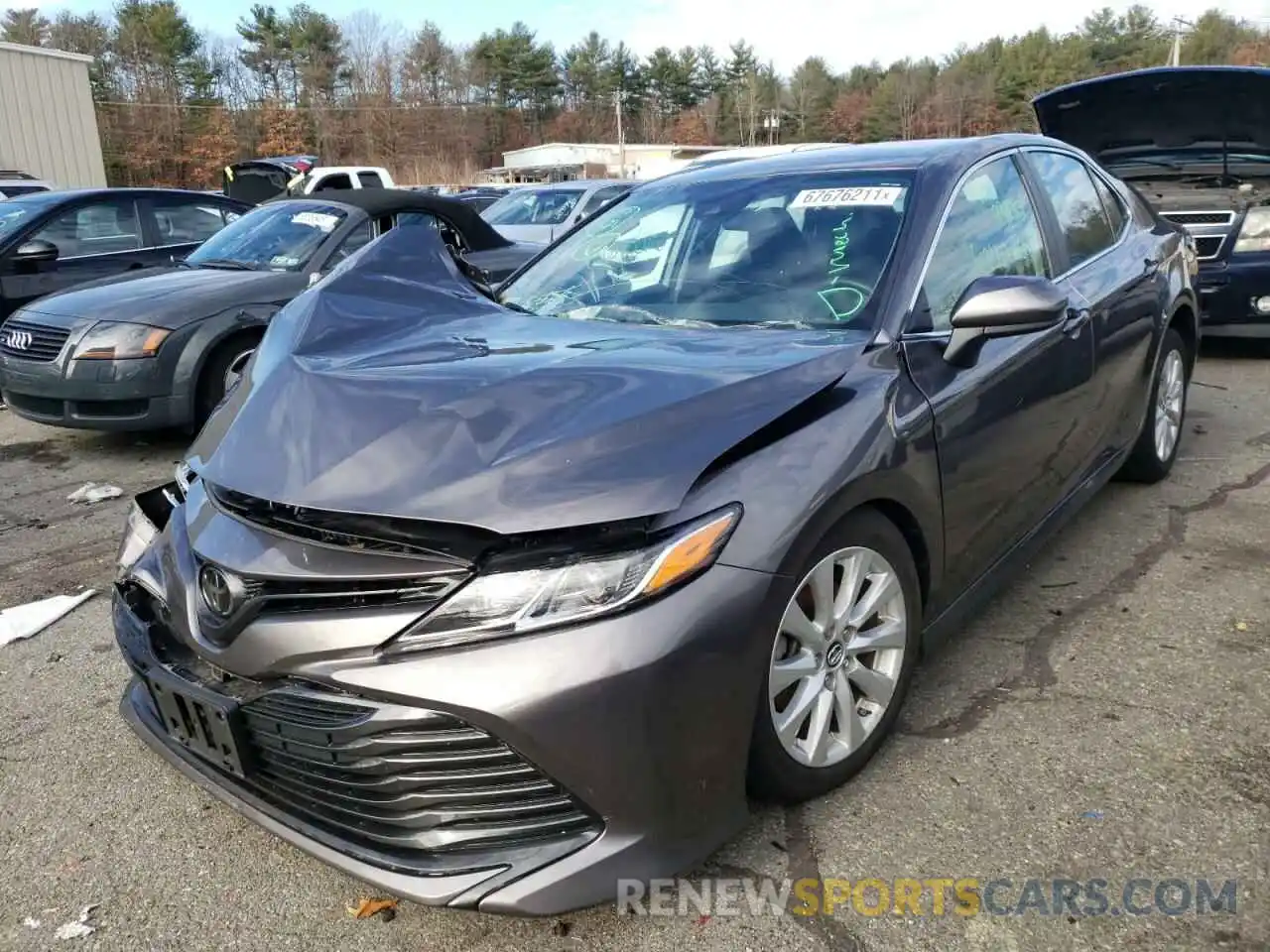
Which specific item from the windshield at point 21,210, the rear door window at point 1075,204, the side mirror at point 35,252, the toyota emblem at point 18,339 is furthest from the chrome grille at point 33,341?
the rear door window at point 1075,204

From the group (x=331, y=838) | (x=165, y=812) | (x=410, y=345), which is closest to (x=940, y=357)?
(x=410, y=345)

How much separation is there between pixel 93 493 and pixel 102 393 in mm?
638

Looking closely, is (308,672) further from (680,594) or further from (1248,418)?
(1248,418)

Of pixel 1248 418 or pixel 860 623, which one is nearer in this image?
pixel 860 623

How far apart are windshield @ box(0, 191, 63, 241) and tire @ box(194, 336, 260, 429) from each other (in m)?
3.12

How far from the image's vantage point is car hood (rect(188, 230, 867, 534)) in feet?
6.06

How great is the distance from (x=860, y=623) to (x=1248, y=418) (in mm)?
4597

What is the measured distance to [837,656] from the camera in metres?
2.24

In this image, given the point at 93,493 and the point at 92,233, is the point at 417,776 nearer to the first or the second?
the point at 93,493

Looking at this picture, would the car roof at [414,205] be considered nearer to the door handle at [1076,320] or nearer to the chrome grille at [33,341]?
the chrome grille at [33,341]

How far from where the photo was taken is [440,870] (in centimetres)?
179

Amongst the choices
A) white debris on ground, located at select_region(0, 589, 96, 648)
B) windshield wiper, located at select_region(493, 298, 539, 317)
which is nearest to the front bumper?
windshield wiper, located at select_region(493, 298, 539, 317)

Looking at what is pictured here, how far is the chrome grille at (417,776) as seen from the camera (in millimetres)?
1776

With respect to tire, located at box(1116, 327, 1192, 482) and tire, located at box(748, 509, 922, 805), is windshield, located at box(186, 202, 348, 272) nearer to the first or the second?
tire, located at box(1116, 327, 1192, 482)
